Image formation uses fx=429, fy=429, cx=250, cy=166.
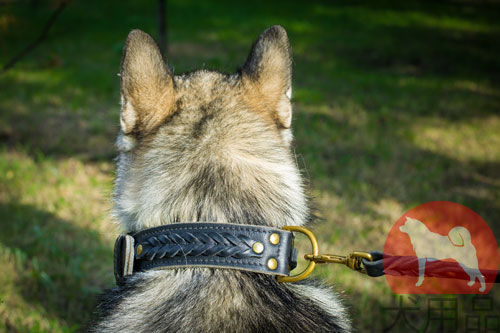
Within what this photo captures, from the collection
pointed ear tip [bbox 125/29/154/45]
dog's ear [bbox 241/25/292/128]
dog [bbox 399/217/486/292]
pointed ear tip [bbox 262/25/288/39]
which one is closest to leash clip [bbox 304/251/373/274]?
dog's ear [bbox 241/25/292/128]

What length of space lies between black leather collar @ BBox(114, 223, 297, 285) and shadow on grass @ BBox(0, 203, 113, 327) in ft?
5.62

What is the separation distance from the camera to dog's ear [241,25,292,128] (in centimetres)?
189

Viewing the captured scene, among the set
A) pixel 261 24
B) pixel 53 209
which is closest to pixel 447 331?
pixel 53 209

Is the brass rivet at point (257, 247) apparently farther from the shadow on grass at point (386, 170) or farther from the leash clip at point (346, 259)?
the shadow on grass at point (386, 170)

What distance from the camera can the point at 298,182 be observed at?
1.80 m

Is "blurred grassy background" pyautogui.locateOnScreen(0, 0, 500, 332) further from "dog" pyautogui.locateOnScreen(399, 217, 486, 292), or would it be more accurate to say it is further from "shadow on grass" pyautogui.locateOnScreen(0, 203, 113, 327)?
"dog" pyautogui.locateOnScreen(399, 217, 486, 292)

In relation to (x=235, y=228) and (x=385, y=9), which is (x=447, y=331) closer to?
(x=235, y=228)

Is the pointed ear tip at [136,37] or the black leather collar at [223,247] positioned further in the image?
the pointed ear tip at [136,37]

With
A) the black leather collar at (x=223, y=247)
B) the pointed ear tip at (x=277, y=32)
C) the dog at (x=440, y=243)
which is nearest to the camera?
the black leather collar at (x=223, y=247)

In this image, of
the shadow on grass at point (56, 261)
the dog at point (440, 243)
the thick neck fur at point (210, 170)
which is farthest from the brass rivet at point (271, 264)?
the dog at point (440, 243)

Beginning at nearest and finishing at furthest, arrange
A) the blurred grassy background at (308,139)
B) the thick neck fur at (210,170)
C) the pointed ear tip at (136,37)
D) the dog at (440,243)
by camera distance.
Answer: the thick neck fur at (210,170) → the pointed ear tip at (136,37) → the blurred grassy background at (308,139) → the dog at (440,243)

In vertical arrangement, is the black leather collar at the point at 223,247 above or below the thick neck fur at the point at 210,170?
below

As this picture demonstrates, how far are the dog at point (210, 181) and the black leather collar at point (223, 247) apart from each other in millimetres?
72

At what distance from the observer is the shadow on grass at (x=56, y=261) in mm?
3020
